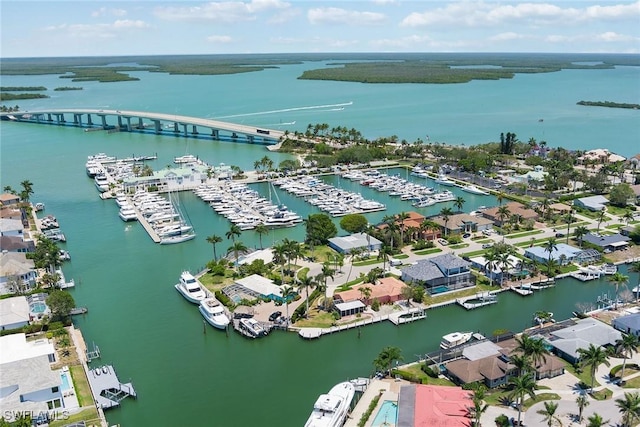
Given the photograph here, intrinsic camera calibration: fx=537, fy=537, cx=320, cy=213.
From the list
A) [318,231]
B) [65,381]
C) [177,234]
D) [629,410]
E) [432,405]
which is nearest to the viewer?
[629,410]

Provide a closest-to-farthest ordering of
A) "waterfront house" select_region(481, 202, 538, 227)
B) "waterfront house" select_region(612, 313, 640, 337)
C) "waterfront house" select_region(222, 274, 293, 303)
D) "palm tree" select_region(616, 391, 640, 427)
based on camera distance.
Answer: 1. "palm tree" select_region(616, 391, 640, 427)
2. "waterfront house" select_region(612, 313, 640, 337)
3. "waterfront house" select_region(222, 274, 293, 303)
4. "waterfront house" select_region(481, 202, 538, 227)

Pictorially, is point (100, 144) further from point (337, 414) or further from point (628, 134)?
point (628, 134)

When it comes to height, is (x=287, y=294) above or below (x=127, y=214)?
above

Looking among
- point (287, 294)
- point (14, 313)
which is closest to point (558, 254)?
point (287, 294)

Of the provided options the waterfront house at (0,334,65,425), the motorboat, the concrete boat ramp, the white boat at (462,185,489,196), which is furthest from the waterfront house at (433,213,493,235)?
the waterfront house at (0,334,65,425)

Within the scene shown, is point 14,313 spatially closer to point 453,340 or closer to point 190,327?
point 190,327

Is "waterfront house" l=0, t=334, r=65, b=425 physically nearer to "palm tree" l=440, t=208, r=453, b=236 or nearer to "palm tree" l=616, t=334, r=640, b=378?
"palm tree" l=616, t=334, r=640, b=378

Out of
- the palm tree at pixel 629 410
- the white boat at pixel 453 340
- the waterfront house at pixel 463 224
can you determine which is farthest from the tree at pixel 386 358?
the waterfront house at pixel 463 224
